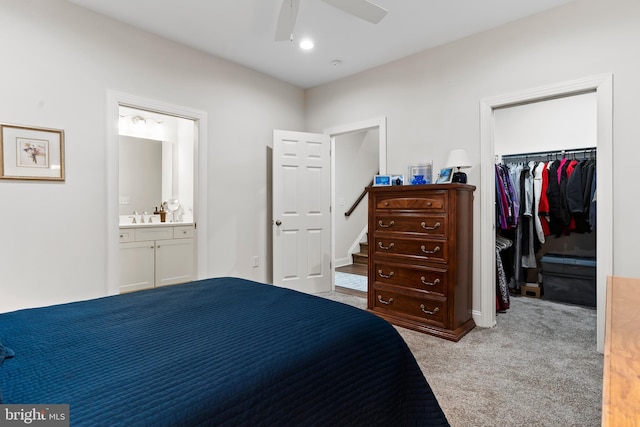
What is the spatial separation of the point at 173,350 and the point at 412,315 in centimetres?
242

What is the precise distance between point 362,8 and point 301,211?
8.10 ft

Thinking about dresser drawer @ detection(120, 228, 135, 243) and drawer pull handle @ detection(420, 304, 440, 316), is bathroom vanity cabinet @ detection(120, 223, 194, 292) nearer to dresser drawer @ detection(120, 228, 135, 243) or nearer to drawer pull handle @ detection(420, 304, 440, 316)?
dresser drawer @ detection(120, 228, 135, 243)

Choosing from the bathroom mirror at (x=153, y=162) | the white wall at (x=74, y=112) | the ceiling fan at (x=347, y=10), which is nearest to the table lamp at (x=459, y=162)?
the ceiling fan at (x=347, y=10)

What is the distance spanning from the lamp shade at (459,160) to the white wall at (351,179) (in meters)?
3.46

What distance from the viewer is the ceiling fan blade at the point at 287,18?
7.29 ft

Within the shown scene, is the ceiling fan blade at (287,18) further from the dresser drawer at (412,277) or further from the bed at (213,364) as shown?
the dresser drawer at (412,277)

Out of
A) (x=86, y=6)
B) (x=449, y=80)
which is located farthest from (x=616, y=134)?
(x=86, y=6)

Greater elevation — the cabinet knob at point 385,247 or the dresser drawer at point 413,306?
the cabinet knob at point 385,247

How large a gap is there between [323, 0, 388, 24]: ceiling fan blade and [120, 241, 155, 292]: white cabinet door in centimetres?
337

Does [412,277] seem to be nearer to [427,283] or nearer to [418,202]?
[427,283]

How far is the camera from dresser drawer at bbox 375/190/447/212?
9.24ft

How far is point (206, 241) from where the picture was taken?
3.55 metres

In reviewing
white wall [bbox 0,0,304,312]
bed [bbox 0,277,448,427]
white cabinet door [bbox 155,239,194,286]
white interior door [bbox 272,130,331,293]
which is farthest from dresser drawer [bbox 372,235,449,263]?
white cabinet door [bbox 155,239,194,286]

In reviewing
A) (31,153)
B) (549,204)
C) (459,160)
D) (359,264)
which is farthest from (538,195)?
(31,153)
